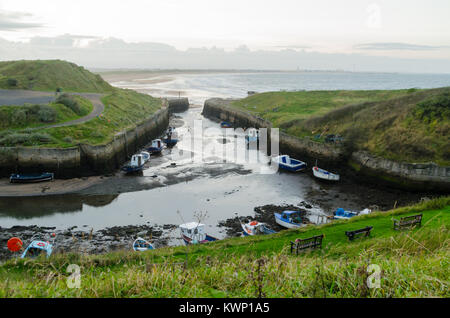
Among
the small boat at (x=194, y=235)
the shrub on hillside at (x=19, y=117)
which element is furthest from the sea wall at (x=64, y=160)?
the small boat at (x=194, y=235)

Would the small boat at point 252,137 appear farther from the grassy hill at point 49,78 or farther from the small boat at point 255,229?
the grassy hill at point 49,78

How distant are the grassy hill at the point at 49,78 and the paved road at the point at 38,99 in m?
3.90

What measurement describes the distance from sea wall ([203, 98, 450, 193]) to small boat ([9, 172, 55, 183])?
26.9 meters

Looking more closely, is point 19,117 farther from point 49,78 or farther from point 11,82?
point 49,78

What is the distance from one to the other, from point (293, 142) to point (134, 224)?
2559cm

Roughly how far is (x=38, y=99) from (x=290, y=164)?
37915mm

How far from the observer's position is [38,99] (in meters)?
48.5

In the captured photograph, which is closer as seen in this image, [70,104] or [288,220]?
[288,220]

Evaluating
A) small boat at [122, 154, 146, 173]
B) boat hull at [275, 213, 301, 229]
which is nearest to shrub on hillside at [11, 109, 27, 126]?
small boat at [122, 154, 146, 173]

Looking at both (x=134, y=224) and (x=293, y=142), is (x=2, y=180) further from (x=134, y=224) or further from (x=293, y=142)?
(x=293, y=142)

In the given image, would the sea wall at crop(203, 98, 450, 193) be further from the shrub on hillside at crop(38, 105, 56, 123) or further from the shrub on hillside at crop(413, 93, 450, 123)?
the shrub on hillside at crop(38, 105, 56, 123)

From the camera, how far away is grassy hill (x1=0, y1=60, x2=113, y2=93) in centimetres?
5859

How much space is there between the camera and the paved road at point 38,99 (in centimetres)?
4183

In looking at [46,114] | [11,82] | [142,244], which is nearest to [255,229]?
[142,244]
